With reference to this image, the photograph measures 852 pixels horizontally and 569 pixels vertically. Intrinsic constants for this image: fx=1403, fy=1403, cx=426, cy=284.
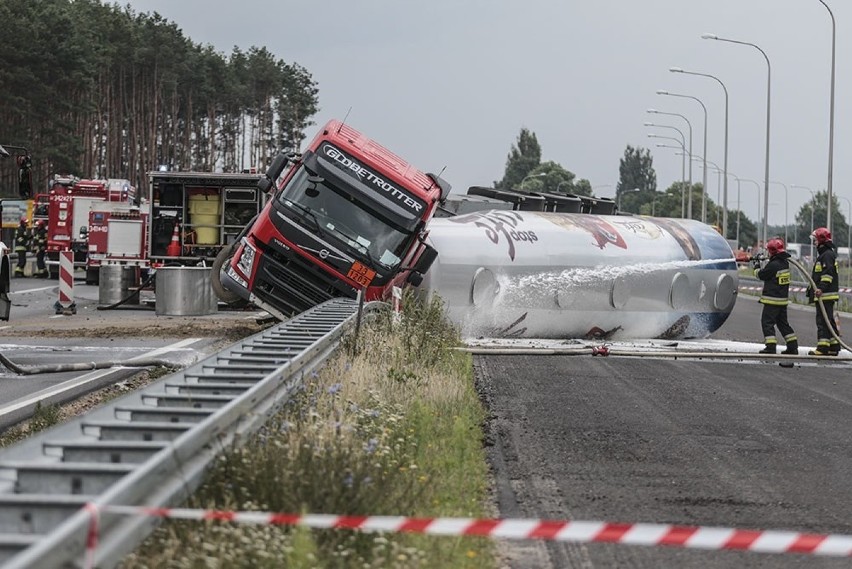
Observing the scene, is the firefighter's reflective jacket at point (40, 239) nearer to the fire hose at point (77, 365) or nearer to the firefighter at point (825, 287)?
the firefighter at point (825, 287)

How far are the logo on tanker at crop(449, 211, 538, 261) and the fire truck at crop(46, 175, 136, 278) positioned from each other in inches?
869

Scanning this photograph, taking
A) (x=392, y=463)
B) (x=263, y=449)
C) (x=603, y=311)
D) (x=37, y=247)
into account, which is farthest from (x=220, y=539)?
Answer: (x=37, y=247)

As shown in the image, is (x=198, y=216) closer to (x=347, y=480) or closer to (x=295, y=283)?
(x=295, y=283)

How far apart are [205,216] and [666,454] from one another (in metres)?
21.6

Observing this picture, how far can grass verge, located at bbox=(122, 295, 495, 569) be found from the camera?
527cm

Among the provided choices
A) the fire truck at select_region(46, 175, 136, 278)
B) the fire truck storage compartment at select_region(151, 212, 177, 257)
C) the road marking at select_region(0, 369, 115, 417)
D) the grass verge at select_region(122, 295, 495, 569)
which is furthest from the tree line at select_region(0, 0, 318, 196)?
the grass verge at select_region(122, 295, 495, 569)

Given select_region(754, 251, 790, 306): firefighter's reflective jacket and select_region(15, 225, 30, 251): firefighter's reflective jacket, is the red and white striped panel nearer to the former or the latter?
select_region(754, 251, 790, 306): firefighter's reflective jacket

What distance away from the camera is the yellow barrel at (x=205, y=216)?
30688 mm

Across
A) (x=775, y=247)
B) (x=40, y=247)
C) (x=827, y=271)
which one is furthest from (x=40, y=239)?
(x=827, y=271)

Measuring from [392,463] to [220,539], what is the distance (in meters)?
2.17

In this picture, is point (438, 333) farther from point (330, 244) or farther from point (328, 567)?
point (328, 567)

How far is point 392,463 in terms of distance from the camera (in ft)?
24.2

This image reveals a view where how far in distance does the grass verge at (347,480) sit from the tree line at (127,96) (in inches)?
2149

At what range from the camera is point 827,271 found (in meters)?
21.3
